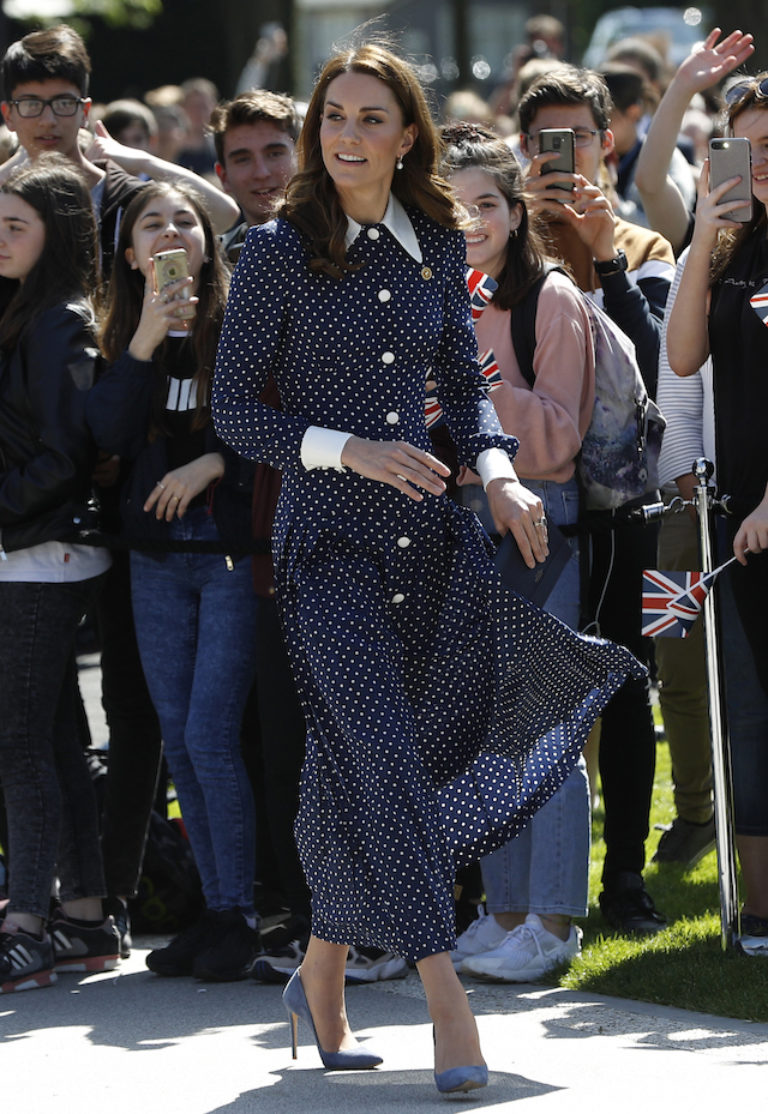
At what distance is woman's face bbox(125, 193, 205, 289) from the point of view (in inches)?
227

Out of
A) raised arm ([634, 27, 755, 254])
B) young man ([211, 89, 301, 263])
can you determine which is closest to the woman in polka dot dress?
raised arm ([634, 27, 755, 254])

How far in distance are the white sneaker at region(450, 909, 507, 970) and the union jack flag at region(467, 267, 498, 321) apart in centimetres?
175

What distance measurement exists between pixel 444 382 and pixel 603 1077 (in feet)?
5.58

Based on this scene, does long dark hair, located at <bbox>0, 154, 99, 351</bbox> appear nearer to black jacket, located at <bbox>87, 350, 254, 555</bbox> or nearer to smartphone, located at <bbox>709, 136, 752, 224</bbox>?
black jacket, located at <bbox>87, 350, 254, 555</bbox>

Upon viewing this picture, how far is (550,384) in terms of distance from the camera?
550cm

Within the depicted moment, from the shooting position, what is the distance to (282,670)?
5.55 meters

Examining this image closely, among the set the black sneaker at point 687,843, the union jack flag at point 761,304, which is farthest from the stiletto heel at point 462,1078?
the black sneaker at point 687,843

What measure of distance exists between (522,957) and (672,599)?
3.48 feet

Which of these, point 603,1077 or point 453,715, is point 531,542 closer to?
point 453,715

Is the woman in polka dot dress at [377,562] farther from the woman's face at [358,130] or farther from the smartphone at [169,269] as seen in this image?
the smartphone at [169,269]

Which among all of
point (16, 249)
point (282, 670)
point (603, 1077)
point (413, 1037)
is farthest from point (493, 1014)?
point (16, 249)

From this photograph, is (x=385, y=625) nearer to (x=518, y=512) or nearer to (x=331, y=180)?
(x=518, y=512)

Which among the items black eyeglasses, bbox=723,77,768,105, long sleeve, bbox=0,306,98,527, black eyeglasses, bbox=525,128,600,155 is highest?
black eyeglasses, bbox=525,128,600,155

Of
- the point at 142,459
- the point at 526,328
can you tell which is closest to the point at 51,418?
the point at 142,459
